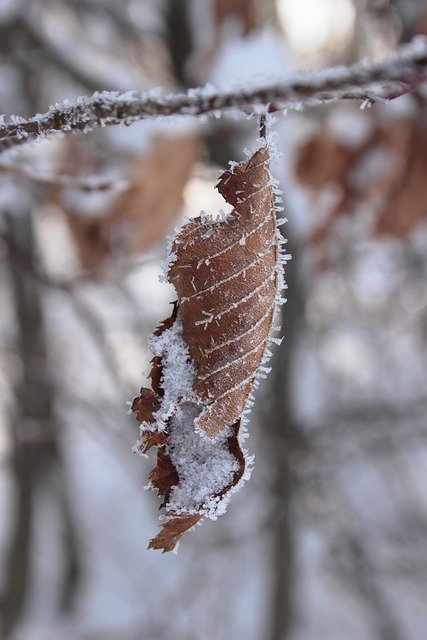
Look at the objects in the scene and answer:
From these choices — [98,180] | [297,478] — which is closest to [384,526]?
[297,478]

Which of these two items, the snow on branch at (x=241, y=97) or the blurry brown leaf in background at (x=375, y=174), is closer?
the snow on branch at (x=241, y=97)

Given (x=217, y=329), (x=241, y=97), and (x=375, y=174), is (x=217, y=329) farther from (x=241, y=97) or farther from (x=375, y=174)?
(x=375, y=174)

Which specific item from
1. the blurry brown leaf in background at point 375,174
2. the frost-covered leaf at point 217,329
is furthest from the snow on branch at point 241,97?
the blurry brown leaf in background at point 375,174

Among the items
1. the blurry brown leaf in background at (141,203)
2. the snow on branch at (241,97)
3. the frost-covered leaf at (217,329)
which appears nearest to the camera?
the snow on branch at (241,97)

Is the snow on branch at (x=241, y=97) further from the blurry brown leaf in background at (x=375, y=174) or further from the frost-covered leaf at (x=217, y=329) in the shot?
the blurry brown leaf in background at (x=375, y=174)

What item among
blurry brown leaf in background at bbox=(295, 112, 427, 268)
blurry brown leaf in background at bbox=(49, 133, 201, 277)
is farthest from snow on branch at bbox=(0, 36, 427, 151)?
blurry brown leaf in background at bbox=(295, 112, 427, 268)

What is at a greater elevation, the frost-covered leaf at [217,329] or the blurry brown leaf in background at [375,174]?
the blurry brown leaf in background at [375,174]
